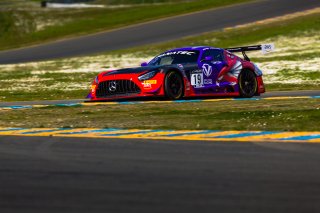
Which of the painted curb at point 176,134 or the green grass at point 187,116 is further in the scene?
the green grass at point 187,116

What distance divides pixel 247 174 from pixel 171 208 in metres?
1.43

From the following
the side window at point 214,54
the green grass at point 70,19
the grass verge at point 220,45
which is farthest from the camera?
Answer: the green grass at point 70,19

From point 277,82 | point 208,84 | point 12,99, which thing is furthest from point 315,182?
point 277,82

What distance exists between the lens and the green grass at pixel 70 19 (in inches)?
1654

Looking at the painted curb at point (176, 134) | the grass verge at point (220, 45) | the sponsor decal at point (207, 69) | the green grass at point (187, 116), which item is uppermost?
the sponsor decal at point (207, 69)

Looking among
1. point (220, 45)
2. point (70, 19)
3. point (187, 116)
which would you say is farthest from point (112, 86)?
point (70, 19)

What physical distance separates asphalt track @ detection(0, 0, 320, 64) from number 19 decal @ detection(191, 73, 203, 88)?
18009mm

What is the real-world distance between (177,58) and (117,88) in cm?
146

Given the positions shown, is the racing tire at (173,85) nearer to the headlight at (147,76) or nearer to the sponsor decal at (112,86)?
the headlight at (147,76)

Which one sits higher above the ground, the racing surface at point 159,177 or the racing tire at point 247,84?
the racing surface at point 159,177

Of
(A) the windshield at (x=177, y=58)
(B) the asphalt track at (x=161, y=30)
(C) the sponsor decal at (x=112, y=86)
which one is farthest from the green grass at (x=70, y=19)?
(C) the sponsor decal at (x=112, y=86)

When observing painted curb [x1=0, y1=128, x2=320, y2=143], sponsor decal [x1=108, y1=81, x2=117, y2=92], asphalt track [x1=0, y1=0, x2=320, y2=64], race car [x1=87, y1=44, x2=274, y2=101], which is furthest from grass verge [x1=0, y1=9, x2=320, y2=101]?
painted curb [x1=0, y1=128, x2=320, y2=143]

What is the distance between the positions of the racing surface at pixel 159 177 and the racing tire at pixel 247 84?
28.6 ft

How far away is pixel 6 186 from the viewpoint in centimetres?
705
